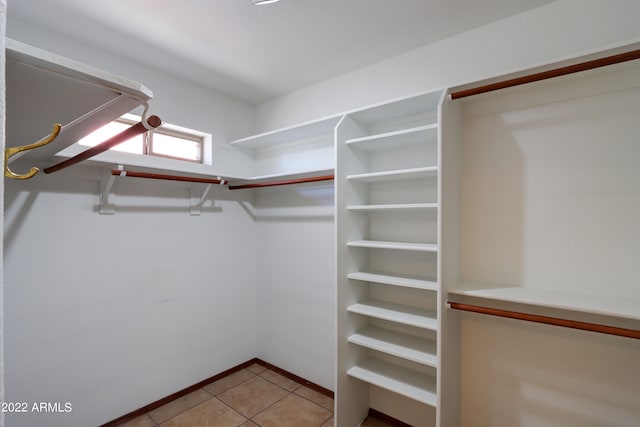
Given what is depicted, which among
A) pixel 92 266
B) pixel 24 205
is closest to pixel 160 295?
pixel 92 266

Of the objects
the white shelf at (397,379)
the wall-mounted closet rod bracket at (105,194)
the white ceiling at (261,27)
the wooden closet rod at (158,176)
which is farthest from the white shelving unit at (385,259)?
the wall-mounted closet rod bracket at (105,194)

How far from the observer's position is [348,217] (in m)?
2.10

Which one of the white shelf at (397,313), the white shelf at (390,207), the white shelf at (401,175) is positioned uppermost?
the white shelf at (401,175)

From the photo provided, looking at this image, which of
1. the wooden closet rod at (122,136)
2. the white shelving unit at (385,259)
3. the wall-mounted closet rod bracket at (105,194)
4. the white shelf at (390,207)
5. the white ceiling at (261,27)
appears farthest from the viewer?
the wall-mounted closet rod bracket at (105,194)

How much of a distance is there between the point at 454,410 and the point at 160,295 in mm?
2255

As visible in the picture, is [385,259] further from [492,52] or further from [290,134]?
[492,52]

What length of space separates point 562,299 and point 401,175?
103 cm

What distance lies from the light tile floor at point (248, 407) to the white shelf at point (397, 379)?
48 centimetres

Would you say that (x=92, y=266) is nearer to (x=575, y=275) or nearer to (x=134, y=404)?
(x=134, y=404)

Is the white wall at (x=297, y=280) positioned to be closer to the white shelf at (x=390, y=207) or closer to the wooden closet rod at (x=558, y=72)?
the white shelf at (x=390, y=207)

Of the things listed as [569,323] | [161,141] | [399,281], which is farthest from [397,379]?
[161,141]

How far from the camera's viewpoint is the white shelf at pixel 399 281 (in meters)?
1.73

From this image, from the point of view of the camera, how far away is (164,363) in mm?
2449

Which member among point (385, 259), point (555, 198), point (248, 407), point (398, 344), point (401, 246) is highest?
point (555, 198)
